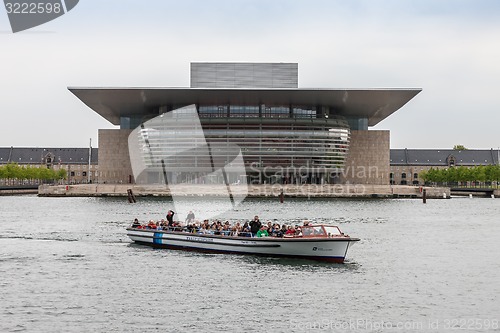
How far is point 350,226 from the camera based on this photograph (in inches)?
2569

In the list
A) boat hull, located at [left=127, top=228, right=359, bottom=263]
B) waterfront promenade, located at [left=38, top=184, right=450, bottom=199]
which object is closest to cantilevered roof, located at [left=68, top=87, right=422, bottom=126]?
waterfront promenade, located at [left=38, top=184, right=450, bottom=199]

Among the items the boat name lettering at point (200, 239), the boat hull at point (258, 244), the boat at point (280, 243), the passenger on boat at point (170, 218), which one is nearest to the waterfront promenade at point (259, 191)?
the passenger on boat at point (170, 218)

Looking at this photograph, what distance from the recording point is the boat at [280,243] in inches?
1585

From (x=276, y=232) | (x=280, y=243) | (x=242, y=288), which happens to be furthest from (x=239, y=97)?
(x=242, y=288)

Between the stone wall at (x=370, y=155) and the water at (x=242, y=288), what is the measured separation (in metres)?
98.7

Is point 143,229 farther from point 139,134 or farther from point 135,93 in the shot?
point 139,134

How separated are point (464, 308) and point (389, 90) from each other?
341 ft

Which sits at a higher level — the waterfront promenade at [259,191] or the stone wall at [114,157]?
the stone wall at [114,157]

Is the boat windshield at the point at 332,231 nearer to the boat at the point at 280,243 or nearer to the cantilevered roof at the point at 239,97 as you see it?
the boat at the point at 280,243

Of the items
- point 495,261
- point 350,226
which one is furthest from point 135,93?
point 495,261

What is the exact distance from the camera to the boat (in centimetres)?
4025

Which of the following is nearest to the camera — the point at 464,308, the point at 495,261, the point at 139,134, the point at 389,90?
the point at 464,308

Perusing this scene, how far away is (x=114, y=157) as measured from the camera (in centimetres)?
15450

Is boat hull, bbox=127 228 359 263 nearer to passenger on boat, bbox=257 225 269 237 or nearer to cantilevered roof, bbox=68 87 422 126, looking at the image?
passenger on boat, bbox=257 225 269 237
